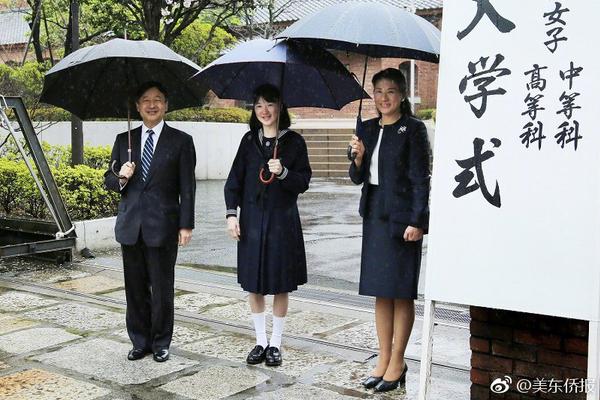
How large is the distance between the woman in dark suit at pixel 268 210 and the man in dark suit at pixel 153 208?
371 mm

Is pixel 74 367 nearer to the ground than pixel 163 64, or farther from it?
nearer to the ground

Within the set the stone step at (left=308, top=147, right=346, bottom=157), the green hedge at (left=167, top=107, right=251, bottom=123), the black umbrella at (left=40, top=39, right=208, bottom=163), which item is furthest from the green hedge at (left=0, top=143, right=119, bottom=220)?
the stone step at (left=308, top=147, right=346, bottom=157)

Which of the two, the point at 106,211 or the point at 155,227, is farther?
the point at 106,211

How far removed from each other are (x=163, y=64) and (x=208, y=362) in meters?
2.14

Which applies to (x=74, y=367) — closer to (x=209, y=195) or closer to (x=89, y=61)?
(x=89, y=61)

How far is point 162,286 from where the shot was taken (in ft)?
17.2

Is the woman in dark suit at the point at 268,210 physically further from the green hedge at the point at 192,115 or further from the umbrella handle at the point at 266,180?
the green hedge at the point at 192,115

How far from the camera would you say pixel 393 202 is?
453 centimetres

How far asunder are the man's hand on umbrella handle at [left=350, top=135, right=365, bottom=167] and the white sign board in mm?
897

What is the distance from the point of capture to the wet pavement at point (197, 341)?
4.68m

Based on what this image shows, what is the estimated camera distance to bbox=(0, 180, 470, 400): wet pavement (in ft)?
15.4

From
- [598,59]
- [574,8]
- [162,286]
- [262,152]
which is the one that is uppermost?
[574,8]

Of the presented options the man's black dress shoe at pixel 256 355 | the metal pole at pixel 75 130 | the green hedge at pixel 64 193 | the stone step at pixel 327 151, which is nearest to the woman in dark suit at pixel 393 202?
the man's black dress shoe at pixel 256 355

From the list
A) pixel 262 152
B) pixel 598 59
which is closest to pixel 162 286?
pixel 262 152
